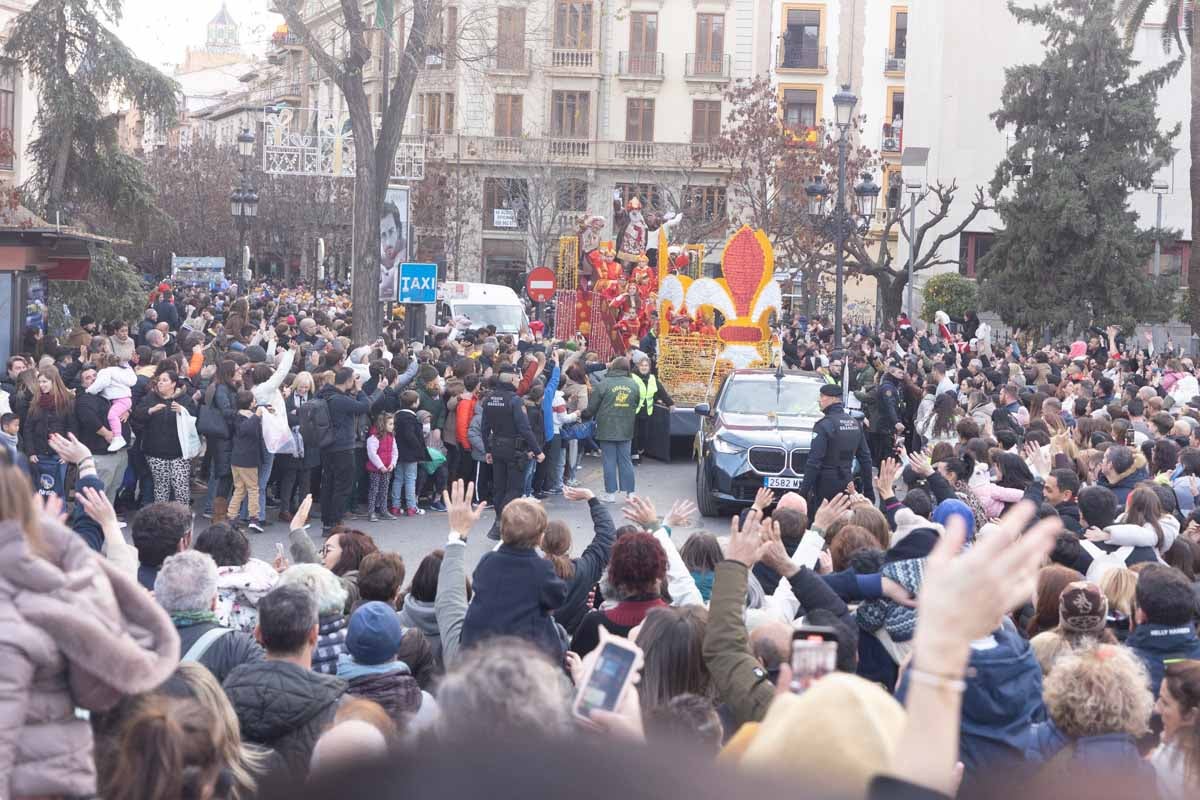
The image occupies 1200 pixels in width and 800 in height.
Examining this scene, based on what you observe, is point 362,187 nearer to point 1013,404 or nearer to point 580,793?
point 1013,404

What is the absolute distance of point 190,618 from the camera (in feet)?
18.1

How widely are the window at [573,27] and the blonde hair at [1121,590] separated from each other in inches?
2208

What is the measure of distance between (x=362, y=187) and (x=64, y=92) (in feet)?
17.8

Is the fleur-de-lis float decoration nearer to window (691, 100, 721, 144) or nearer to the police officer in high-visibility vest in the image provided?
the police officer in high-visibility vest

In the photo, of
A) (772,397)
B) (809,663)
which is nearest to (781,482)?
(772,397)

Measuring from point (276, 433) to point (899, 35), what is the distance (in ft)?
172

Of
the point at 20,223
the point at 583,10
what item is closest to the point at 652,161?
the point at 583,10

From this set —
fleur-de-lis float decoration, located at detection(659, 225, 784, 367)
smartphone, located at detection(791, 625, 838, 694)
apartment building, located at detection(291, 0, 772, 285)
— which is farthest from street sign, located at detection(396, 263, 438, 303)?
apartment building, located at detection(291, 0, 772, 285)

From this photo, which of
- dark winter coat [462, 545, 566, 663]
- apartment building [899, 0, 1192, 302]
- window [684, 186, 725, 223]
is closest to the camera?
dark winter coat [462, 545, 566, 663]

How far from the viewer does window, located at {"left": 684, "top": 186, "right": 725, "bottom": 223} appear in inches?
Result: 2201

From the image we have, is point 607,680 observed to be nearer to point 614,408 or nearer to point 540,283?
point 614,408

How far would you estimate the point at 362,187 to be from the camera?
2522cm

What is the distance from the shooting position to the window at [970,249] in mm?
52125

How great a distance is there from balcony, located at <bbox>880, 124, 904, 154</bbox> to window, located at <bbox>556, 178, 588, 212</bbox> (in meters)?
12.0
